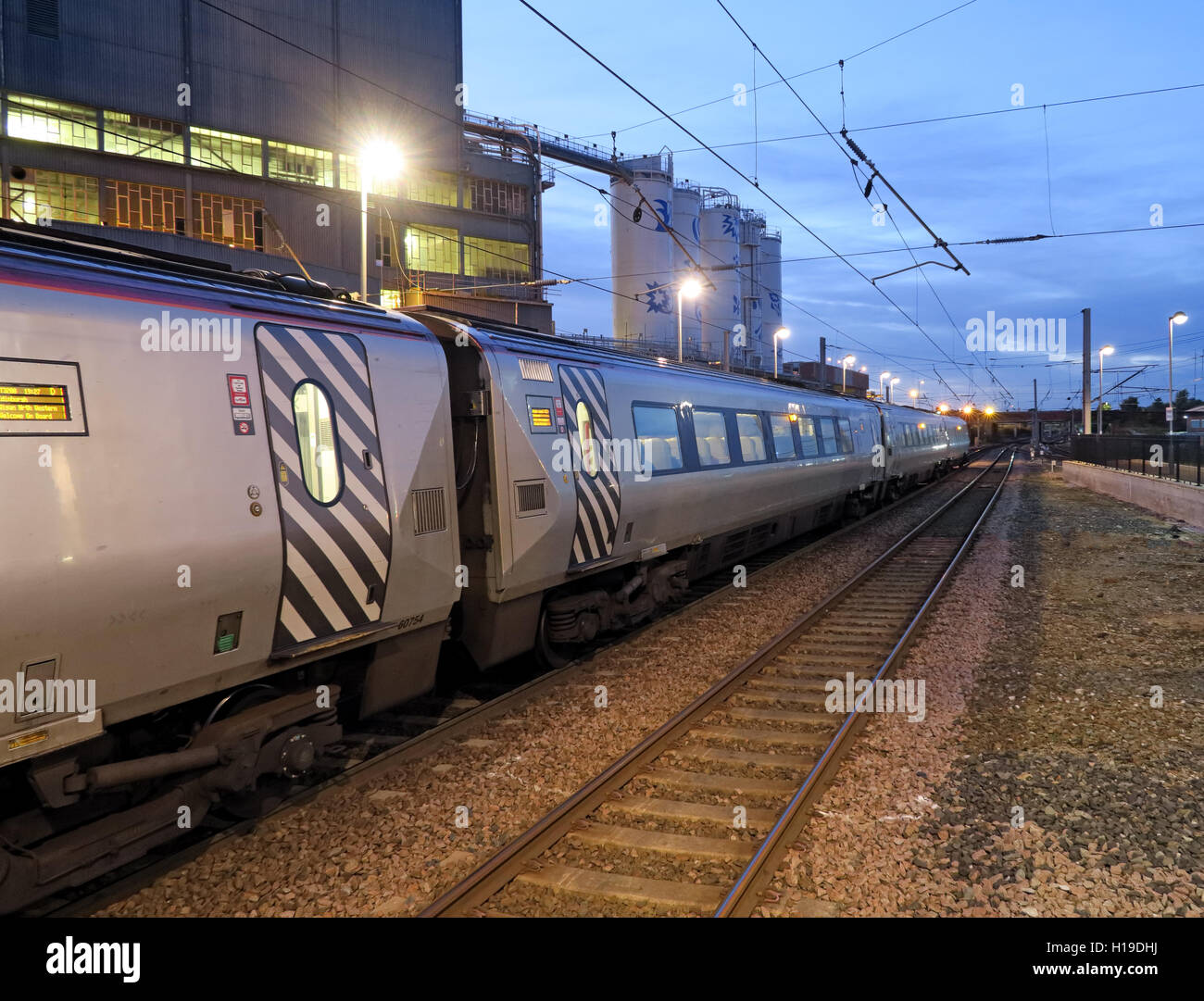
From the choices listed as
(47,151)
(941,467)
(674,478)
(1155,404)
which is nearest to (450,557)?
(674,478)

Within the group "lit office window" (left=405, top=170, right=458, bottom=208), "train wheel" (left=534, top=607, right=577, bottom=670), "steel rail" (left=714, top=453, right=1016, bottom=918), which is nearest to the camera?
"steel rail" (left=714, top=453, right=1016, bottom=918)

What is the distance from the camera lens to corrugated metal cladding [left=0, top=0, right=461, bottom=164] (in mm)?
31812

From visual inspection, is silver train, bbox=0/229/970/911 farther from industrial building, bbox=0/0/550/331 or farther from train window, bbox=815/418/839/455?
industrial building, bbox=0/0/550/331

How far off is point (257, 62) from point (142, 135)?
18.5ft

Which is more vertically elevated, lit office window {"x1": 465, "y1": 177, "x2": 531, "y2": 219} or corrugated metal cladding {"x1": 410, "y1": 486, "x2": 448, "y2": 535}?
lit office window {"x1": 465, "y1": 177, "x2": 531, "y2": 219}

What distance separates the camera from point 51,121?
3212cm

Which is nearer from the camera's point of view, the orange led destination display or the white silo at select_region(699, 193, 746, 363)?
the orange led destination display

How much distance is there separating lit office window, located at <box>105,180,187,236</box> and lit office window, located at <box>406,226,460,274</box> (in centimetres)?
1047

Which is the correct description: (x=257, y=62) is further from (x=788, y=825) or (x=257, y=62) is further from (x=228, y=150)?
(x=788, y=825)


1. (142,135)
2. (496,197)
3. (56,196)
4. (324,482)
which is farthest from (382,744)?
(496,197)

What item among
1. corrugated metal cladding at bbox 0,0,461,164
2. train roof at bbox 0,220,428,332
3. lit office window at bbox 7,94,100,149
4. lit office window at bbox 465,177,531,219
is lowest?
train roof at bbox 0,220,428,332

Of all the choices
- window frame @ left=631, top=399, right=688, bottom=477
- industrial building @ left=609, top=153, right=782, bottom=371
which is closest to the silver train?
window frame @ left=631, top=399, right=688, bottom=477

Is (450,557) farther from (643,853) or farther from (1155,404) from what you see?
(1155,404)

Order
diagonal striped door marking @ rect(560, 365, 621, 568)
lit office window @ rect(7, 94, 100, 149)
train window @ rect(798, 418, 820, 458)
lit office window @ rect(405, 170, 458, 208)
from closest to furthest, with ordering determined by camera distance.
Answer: diagonal striped door marking @ rect(560, 365, 621, 568) < train window @ rect(798, 418, 820, 458) < lit office window @ rect(7, 94, 100, 149) < lit office window @ rect(405, 170, 458, 208)
